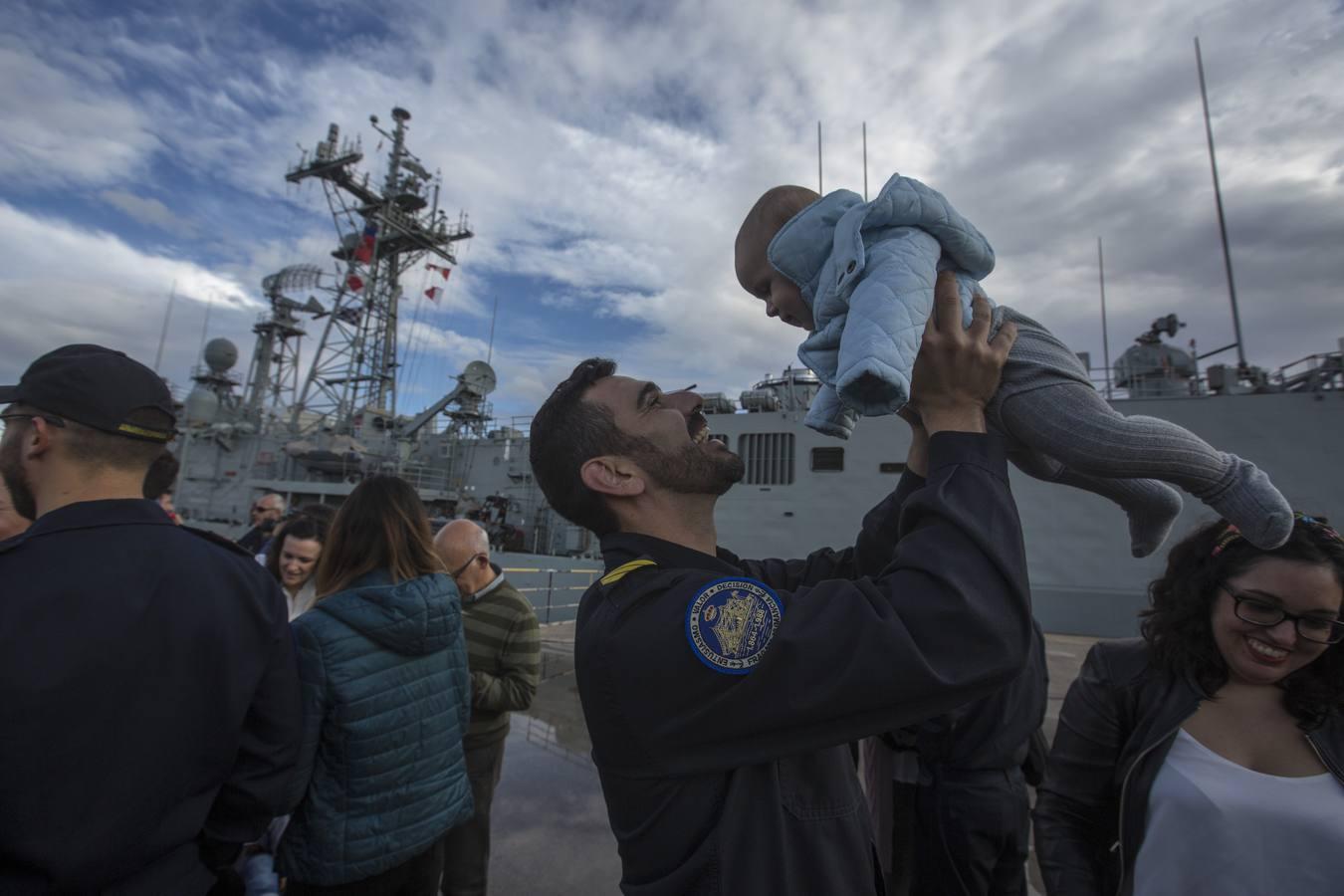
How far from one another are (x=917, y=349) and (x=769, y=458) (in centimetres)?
1294

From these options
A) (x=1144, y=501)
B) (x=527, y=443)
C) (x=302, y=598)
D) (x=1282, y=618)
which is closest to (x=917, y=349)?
(x=1144, y=501)

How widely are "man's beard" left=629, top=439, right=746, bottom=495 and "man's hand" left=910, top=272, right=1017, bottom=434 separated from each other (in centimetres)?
43

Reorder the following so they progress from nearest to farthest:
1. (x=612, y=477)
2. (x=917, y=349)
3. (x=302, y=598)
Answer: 1. (x=917, y=349)
2. (x=612, y=477)
3. (x=302, y=598)

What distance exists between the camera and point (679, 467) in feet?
4.40

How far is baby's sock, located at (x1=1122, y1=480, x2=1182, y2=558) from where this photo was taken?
1.43 metres

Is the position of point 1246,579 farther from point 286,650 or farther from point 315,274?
point 315,274

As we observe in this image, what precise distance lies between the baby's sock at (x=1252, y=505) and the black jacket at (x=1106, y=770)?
725 millimetres


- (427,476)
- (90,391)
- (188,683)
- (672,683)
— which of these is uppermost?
(427,476)

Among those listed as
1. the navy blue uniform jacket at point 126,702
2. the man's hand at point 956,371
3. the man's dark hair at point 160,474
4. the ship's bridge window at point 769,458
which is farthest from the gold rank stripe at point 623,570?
the ship's bridge window at point 769,458

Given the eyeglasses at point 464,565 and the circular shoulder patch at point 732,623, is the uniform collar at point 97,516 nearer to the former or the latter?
the circular shoulder patch at point 732,623

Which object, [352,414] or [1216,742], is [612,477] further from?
[352,414]

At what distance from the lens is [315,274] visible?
26953mm

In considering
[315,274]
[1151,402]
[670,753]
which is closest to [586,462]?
[670,753]

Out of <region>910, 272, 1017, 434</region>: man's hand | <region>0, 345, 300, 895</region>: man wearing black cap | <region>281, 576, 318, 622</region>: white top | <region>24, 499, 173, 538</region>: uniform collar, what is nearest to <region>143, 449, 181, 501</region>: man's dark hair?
<region>281, 576, 318, 622</region>: white top
